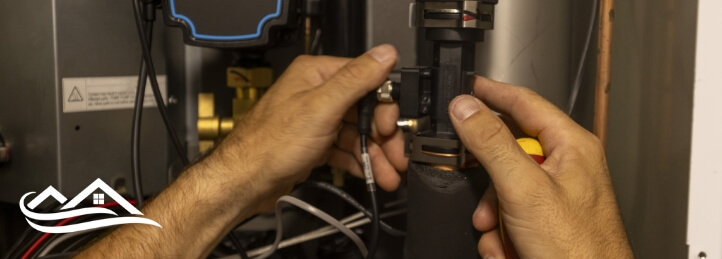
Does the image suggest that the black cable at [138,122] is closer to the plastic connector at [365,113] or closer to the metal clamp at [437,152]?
the plastic connector at [365,113]

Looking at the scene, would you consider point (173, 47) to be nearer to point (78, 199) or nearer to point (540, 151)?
point (78, 199)

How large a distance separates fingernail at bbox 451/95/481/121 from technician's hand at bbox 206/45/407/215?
13cm

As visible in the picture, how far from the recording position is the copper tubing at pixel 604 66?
2.87ft

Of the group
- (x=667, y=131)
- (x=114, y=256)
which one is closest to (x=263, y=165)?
(x=114, y=256)

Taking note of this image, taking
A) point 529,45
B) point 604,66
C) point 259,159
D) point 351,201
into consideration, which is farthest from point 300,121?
point 604,66

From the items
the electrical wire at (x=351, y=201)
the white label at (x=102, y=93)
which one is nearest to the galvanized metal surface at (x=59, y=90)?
the white label at (x=102, y=93)

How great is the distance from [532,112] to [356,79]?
0.65 ft

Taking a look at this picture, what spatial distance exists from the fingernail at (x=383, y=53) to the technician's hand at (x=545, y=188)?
0.13 meters

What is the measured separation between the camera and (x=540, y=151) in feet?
2.43

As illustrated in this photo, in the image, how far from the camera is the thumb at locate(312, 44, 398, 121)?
765mm

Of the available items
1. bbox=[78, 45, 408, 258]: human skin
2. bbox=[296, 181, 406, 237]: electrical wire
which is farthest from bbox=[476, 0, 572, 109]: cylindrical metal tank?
bbox=[296, 181, 406, 237]: electrical wire

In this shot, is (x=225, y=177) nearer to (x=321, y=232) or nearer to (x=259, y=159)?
(x=259, y=159)

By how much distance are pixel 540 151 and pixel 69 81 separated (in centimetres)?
59

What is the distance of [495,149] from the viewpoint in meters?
0.65
